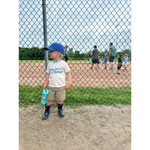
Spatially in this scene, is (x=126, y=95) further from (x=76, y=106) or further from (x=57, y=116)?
(x=57, y=116)

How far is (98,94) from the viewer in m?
3.12

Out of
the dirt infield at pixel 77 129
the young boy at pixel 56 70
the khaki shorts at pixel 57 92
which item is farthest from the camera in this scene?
the khaki shorts at pixel 57 92

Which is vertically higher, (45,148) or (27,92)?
(27,92)

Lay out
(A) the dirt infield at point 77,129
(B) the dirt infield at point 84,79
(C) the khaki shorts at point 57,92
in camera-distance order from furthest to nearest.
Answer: (B) the dirt infield at point 84,79, (C) the khaki shorts at point 57,92, (A) the dirt infield at point 77,129

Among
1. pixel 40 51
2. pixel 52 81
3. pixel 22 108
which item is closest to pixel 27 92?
pixel 22 108

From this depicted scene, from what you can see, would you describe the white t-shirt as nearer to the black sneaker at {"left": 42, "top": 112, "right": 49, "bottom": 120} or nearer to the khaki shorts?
the khaki shorts

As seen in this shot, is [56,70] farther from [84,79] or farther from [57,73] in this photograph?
[84,79]

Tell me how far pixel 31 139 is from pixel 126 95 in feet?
7.71

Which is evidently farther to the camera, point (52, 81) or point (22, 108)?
point (22, 108)

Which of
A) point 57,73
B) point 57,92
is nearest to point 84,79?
point 57,92

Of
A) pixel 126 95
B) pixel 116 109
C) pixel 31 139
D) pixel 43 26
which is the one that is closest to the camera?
pixel 31 139

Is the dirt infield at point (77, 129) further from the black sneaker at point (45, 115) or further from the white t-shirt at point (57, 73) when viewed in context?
the white t-shirt at point (57, 73)

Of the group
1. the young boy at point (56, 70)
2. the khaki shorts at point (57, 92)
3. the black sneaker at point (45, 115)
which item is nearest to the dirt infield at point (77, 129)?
the black sneaker at point (45, 115)

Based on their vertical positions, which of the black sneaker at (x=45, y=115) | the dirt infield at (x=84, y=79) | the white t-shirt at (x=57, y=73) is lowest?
the black sneaker at (x=45, y=115)
